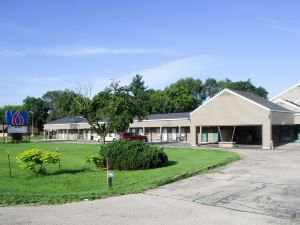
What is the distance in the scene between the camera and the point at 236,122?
40594 mm

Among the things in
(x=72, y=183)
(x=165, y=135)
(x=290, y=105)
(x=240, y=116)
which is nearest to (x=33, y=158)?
(x=72, y=183)

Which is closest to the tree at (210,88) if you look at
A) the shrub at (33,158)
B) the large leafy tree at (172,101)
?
the large leafy tree at (172,101)

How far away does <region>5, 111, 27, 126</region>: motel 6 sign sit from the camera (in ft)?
208

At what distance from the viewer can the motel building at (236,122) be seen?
39156mm

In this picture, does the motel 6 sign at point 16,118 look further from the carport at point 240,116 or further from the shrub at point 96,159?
the shrub at point 96,159

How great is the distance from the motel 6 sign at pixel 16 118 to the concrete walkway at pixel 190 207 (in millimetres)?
53191

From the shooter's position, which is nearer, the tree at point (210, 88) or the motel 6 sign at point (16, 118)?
the motel 6 sign at point (16, 118)

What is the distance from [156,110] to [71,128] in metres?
20.2

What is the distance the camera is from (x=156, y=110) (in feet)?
289

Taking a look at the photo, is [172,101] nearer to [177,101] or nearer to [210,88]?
[177,101]

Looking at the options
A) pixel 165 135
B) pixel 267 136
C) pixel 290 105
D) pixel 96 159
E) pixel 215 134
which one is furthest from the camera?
pixel 165 135

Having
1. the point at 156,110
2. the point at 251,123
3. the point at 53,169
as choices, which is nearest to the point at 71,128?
the point at 156,110

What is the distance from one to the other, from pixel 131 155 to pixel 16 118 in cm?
4964

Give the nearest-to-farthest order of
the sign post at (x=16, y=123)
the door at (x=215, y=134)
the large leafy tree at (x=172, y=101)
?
the door at (x=215, y=134) → the sign post at (x=16, y=123) → the large leafy tree at (x=172, y=101)
